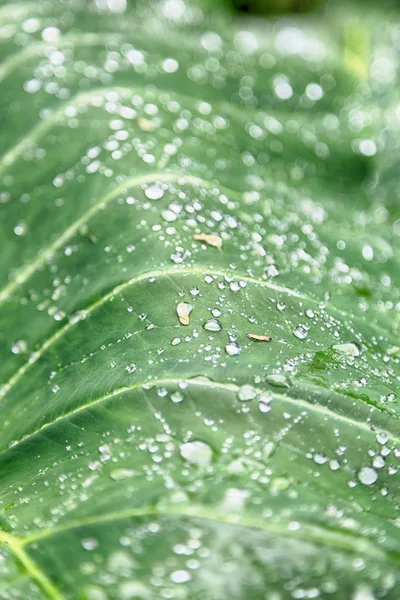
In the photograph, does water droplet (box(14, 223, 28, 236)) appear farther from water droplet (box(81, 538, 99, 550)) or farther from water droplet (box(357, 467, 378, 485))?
water droplet (box(357, 467, 378, 485))

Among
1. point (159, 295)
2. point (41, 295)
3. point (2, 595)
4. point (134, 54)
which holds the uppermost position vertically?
point (134, 54)

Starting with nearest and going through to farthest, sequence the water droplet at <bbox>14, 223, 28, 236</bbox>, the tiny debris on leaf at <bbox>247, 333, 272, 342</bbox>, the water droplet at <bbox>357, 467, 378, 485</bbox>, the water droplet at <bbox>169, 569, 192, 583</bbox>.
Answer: the water droplet at <bbox>169, 569, 192, 583</bbox> → the water droplet at <bbox>357, 467, 378, 485</bbox> → the tiny debris on leaf at <bbox>247, 333, 272, 342</bbox> → the water droplet at <bbox>14, 223, 28, 236</bbox>

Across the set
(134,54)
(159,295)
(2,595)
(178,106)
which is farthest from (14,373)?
(134,54)

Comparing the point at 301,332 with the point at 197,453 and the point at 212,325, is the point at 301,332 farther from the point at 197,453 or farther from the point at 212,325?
the point at 197,453

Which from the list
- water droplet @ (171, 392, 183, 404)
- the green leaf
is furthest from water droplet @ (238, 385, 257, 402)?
water droplet @ (171, 392, 183, 404)

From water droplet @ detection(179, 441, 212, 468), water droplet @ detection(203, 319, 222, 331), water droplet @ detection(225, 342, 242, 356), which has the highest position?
water droplet @ detection(203, 319, 222, 331)

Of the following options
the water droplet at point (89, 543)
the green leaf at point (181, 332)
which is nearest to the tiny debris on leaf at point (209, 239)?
the green leaf at point (181, 332)

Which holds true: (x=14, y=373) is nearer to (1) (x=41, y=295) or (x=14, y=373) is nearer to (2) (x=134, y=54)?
(1) (x=41, y=295)
